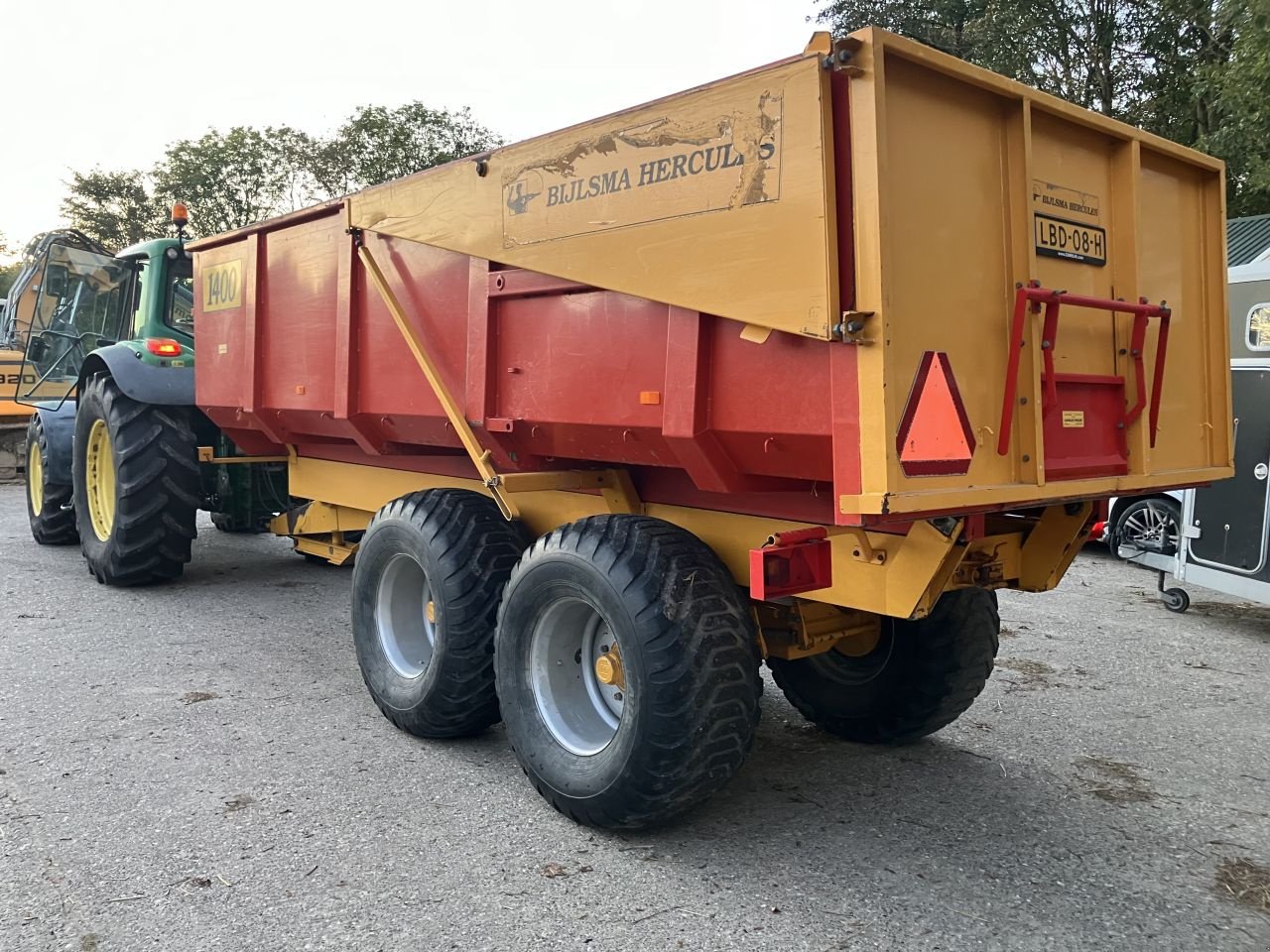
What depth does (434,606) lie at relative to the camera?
411cm

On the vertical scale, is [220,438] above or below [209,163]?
below

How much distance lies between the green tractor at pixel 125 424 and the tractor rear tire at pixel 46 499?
0.01 m

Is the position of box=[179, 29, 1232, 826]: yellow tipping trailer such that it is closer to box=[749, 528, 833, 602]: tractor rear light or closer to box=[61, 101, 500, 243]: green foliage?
box=[749, 528, 833, 602]: tractor rear light

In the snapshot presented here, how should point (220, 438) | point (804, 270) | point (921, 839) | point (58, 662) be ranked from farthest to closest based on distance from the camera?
point (220, 438)
point (58, 662)
point (921, 839)
point (804, 270)

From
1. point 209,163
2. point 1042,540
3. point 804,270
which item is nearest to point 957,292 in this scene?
point 804,270

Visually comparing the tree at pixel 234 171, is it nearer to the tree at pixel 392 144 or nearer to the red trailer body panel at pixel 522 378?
the tree at pixel 392 144

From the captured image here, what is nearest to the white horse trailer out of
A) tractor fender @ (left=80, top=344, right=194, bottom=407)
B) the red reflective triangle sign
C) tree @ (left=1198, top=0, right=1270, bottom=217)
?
the red reflective triangle sign

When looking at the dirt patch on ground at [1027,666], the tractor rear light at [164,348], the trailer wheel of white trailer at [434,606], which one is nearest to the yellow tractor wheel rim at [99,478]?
the tractor rear light at [164,348]

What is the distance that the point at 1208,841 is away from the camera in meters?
3.36

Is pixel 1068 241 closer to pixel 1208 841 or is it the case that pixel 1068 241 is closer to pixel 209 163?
pixel 1208 841

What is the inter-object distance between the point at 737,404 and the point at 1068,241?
1220mm

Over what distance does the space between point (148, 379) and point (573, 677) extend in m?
4.51

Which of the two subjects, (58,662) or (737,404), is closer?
(737,404)

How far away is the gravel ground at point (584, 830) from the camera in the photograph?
9.16ft
